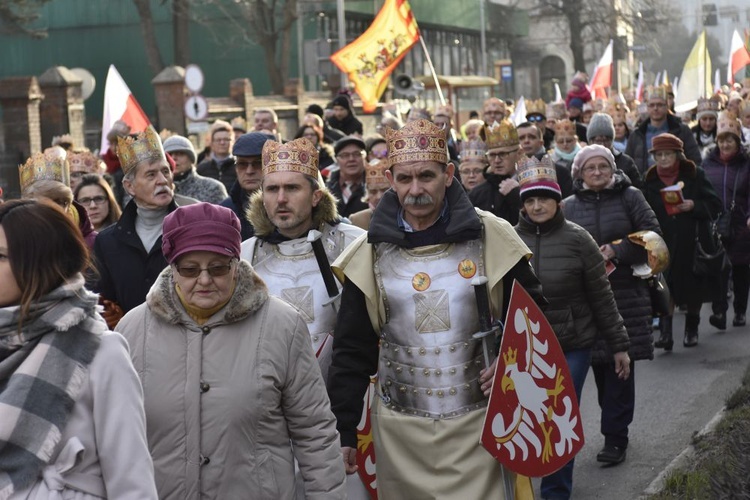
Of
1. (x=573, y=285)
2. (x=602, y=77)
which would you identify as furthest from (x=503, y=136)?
(x=602, y=77)

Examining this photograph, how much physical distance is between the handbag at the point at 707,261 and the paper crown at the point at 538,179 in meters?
5.01

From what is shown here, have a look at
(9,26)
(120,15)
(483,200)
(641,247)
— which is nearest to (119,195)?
(483,200)

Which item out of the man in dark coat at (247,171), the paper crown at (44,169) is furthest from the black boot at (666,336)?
the paper crown at (44,169)

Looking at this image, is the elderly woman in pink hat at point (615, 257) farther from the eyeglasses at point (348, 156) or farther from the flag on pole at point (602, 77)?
the flag on pole at point (602, 77)

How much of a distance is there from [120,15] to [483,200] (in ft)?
135

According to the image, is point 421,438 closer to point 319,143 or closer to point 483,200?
point 483,200

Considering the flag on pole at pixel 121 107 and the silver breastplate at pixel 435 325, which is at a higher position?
the flag on pole at pixel 121 107

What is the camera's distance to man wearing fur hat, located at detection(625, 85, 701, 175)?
1507 centimetres

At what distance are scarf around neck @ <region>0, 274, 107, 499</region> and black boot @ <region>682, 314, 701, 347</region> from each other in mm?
9739

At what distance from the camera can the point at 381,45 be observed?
68.0 feet

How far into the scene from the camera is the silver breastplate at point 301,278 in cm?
603

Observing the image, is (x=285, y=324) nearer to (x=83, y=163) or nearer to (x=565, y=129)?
(x=83, y=163)

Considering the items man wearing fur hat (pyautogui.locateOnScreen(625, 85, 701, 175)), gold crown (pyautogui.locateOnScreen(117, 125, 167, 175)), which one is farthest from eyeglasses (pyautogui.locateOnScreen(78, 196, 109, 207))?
man wearing fur hat (pyautogui.locateOnScreen(625, 85, 701, 175))

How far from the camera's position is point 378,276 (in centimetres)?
551
